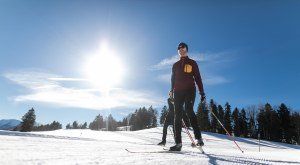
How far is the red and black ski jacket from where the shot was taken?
5.54m

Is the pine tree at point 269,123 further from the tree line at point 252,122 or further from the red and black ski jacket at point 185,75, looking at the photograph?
the red and black ski jacket at point 185,75

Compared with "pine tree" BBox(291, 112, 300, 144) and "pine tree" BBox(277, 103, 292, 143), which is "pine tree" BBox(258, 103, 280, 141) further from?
"pine tree" BBox(291, 112, 300, 144)

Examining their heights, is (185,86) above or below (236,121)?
above

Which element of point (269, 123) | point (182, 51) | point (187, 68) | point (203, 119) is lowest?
point (269, 123)

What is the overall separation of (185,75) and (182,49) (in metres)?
0.66

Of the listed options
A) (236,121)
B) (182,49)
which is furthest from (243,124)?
(182,49)

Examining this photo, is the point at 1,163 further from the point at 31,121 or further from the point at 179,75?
the point at 31,121

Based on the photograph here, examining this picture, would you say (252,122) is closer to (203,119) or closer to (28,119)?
(203,119)

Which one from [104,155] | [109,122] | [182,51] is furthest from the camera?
[109,122]

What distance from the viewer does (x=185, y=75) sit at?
559cm

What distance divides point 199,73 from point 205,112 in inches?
3543

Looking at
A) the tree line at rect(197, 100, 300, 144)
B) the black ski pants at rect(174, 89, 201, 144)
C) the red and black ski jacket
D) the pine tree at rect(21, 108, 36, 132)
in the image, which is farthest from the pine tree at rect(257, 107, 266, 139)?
the black ski pants at rect(174, 89, 201, 144)

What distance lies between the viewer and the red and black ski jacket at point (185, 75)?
5.54 meters

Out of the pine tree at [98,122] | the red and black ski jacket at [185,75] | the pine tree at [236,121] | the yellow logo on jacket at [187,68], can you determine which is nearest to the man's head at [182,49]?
the red and black ski jacket at [185,75]
